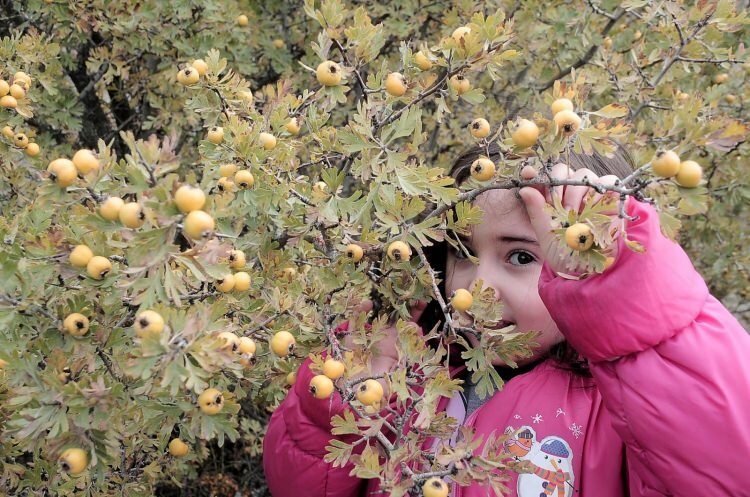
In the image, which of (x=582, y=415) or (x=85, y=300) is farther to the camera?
(x=582, y=415)

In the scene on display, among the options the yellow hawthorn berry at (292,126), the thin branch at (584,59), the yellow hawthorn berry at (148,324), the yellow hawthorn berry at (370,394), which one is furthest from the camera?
the thin branch at (584,59)

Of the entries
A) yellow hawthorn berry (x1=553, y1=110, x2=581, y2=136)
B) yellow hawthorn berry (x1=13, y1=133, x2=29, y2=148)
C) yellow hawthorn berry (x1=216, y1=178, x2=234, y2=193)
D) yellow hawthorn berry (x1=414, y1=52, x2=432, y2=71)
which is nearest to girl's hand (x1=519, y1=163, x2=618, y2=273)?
yellow hawthorn berry (x1=553, y1=110, x2=581, y2=136)

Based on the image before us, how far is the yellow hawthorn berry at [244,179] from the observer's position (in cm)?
154

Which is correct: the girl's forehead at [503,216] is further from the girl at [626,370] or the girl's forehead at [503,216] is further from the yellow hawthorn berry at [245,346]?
the yellow hawthorn berry at [245,346]

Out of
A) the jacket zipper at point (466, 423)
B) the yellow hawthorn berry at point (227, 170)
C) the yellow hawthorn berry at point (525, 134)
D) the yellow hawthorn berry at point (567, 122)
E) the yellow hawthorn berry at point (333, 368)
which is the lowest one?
the jacket zipper at point (466, 423)

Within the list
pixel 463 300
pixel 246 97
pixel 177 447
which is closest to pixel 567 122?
pixel 463 300

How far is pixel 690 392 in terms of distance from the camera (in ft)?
4.08

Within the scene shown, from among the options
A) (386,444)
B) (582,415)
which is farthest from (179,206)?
(582,415)

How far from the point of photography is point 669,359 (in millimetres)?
1281

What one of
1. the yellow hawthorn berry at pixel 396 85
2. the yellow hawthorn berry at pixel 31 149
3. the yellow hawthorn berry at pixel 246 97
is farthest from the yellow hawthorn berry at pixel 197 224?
the yellow hawthorn berry at pixel 31 149

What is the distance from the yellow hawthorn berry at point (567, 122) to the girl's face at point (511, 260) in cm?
48

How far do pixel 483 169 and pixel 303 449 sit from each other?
40.5 inches

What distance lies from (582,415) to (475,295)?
49cm

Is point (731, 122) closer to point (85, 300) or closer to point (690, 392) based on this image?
point (690, 392)
